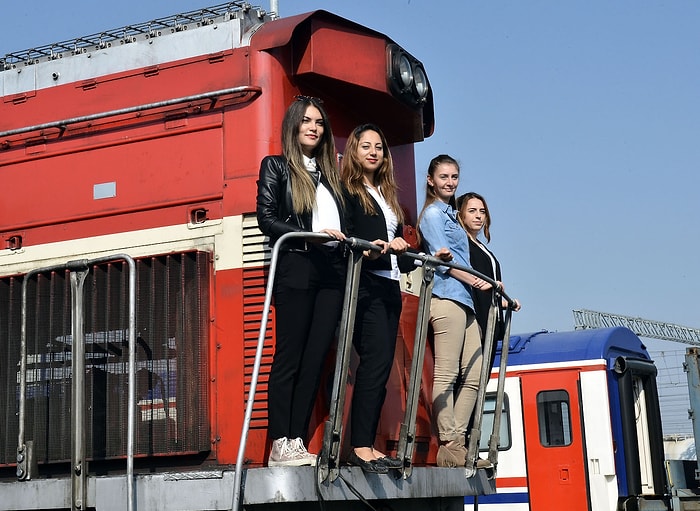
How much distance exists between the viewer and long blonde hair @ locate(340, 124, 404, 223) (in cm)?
511

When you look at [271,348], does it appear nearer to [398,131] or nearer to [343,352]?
[343,352]

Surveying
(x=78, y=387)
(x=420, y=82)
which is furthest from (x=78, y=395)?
(x=420, y=82)

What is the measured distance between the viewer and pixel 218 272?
5195mm

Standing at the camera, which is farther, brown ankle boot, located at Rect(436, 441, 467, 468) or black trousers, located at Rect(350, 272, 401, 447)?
brown ankle boot, located at Rect(436, 441, 467, 468)

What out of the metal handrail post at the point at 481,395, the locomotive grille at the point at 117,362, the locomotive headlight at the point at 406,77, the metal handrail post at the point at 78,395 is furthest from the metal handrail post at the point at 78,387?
the locomotive headlight at the point at 406,77

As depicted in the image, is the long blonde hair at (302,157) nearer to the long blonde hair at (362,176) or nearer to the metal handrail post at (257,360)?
the long blonde hair at (362,176)

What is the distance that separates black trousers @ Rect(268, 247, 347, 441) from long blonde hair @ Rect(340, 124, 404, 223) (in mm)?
438

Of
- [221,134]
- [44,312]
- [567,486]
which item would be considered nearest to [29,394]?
[44,312]

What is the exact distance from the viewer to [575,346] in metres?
12.2

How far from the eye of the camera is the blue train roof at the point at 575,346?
474 inches

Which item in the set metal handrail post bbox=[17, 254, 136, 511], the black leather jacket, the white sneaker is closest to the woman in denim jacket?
the black leather jacket

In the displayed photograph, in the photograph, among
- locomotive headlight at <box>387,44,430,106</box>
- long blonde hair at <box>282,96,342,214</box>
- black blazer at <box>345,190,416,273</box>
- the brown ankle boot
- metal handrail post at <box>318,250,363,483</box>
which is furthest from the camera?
locomotive headlight at <box>387,44,430,106</box>

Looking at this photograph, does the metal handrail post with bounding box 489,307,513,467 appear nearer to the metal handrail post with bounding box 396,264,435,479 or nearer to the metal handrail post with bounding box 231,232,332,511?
the metal handrail post with bounding box 396,264,435,479

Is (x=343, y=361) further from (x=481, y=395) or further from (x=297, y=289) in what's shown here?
(x=481, y=395)
